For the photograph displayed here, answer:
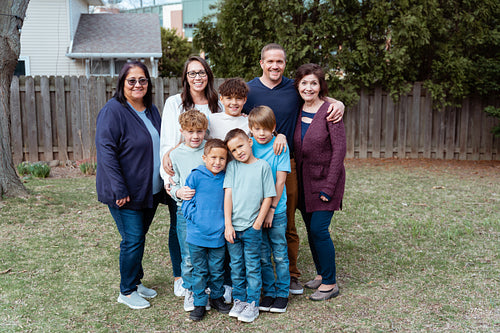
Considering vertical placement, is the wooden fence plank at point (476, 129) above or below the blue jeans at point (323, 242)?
above

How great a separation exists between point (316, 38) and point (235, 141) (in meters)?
8.08

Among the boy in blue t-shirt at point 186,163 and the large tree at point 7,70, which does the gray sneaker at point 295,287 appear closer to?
the boy in blue t-shirt at point 186,163

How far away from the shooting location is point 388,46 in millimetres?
10289

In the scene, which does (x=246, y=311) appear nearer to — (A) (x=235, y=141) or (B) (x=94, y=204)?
(A) (x=235, y=141)

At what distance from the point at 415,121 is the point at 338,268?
7.29m

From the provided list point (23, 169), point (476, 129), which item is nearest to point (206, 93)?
point (23, 169)

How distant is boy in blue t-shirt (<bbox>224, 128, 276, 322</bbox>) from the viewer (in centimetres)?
322

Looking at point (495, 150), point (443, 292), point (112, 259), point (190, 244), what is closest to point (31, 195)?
point (112, 259)

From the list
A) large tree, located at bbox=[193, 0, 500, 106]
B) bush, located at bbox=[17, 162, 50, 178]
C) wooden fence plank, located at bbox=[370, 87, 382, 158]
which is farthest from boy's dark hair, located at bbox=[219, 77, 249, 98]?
wooden fence plank, located at bbox=[370, 87, 382, 158]

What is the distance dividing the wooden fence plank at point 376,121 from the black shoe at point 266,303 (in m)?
8.04

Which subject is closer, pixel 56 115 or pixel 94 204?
pixel 94 204

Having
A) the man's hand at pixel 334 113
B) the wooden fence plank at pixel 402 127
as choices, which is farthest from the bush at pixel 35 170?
the wooden fence plank at pixel 402 127

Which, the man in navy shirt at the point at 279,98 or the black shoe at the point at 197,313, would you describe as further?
the man in navy shirt at the point at 279,98

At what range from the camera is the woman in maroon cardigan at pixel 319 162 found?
3.54m
